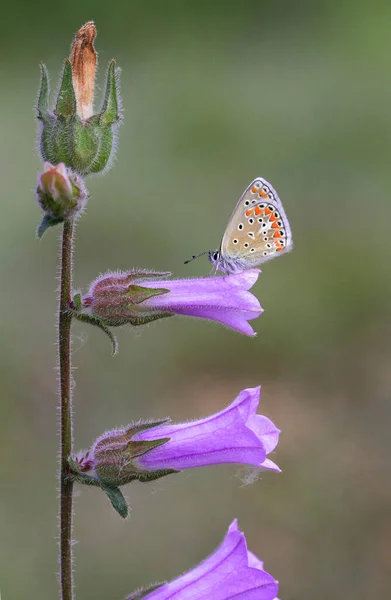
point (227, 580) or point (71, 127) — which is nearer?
point (71, 127)

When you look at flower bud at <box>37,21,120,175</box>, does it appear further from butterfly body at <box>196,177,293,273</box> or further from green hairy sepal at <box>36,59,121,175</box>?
butterfly body at <box>196,177,293,273</box>

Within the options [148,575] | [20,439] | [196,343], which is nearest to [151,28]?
[196,343]

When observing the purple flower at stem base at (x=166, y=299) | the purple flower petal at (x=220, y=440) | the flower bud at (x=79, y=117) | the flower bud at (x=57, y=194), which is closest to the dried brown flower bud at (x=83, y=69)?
the flower bud at (x=79, y=117)

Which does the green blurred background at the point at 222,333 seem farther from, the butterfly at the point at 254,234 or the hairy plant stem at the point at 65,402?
the butterfly at the point at 254,234

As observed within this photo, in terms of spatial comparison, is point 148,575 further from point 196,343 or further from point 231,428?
point 231,428

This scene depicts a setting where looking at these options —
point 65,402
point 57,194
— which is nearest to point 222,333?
point 65,402

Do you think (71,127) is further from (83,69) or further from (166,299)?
(166,299)
